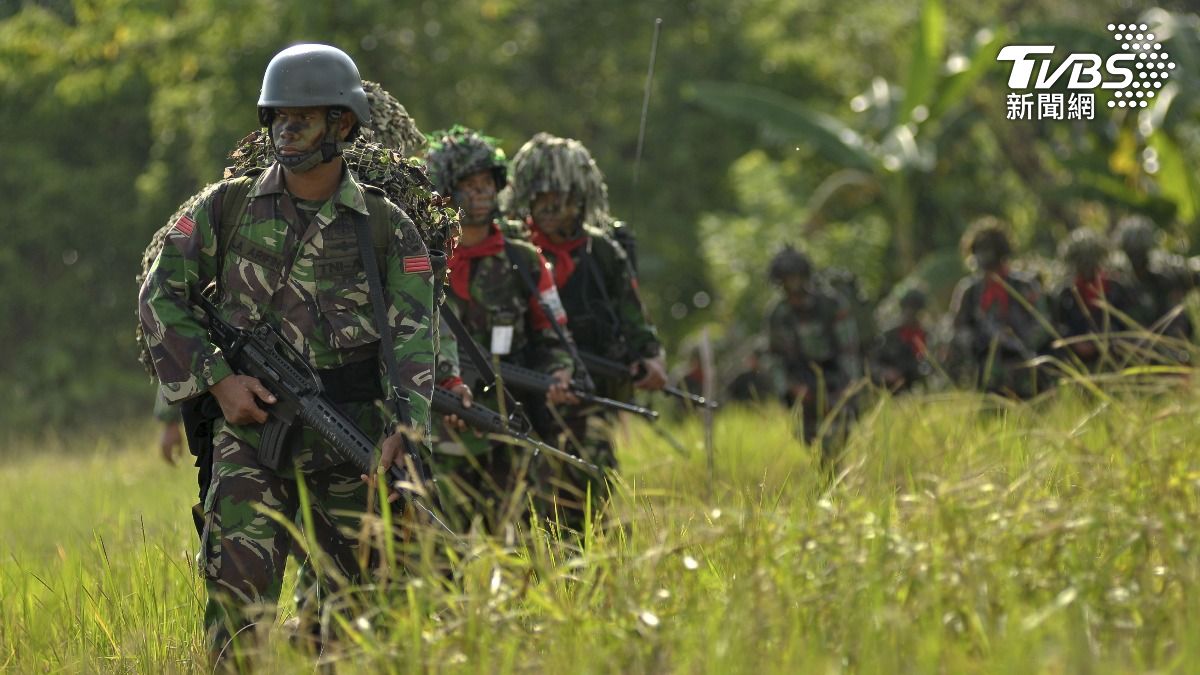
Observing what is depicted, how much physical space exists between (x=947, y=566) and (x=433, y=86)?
66.6 ft

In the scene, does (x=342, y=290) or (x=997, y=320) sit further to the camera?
(x=997, y=320)

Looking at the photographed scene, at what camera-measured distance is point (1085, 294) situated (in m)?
12.1

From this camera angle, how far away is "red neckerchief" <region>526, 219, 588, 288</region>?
28.2 ft

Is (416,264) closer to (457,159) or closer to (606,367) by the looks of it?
(457,159)

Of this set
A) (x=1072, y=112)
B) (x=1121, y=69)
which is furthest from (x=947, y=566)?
(x=1121, y=69)

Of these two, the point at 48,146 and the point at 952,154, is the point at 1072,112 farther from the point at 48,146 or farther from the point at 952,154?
the point at 48,146

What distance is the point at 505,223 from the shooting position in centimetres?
812

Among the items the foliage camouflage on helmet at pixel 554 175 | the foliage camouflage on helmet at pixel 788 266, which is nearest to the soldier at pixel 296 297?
the foliage camouflage on helmet at pixel 554 175

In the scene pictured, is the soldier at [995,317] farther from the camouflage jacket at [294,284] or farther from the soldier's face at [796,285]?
the camouflage jacket at [294,284]

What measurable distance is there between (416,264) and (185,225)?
0.67 metres

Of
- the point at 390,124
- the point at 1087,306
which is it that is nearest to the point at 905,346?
the point at 1087,306

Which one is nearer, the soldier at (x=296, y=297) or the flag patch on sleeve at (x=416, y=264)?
the soldier at (x=296, y=297)

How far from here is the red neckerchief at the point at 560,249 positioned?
8.60 metres

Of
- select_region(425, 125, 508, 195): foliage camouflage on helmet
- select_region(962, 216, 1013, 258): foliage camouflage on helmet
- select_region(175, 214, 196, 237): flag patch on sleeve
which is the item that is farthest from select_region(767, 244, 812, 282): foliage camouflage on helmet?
select_region(175, 214, 196, 237): flag patch on sleeve
